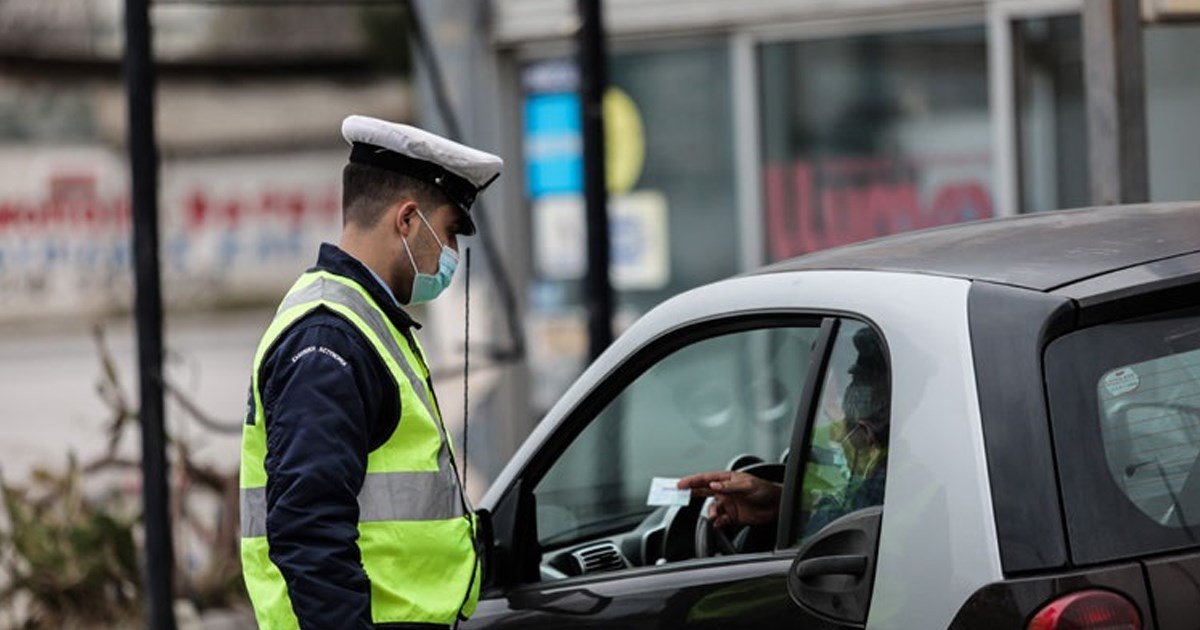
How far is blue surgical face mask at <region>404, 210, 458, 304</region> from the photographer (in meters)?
3.61

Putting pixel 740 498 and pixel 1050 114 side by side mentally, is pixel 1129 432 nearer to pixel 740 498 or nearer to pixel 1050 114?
pixel 740 498

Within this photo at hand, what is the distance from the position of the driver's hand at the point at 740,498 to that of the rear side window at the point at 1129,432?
810 millimetres

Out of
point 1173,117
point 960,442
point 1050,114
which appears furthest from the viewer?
point 1050,114

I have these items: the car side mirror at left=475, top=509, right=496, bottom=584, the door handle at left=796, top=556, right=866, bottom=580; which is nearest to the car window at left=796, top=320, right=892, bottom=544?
the door handle at left=796, top=556, right=866, bottom=580

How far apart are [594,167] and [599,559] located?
2826 millimetres

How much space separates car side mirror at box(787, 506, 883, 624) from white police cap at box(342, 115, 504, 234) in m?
0.87

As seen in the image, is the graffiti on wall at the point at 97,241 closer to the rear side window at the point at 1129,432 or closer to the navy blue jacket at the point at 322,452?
the navy blue jacket at the point at 322,452

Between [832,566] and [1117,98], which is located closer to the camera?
[832,566]

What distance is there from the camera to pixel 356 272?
3557 millimetres

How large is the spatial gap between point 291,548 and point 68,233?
531 cm

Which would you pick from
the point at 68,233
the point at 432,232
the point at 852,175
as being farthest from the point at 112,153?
the point at 432,232

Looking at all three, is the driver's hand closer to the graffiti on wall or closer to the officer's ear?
the officer's ear

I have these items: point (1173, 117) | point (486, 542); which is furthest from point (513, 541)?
point (1173, 117)

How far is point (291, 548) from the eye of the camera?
3.26 m
